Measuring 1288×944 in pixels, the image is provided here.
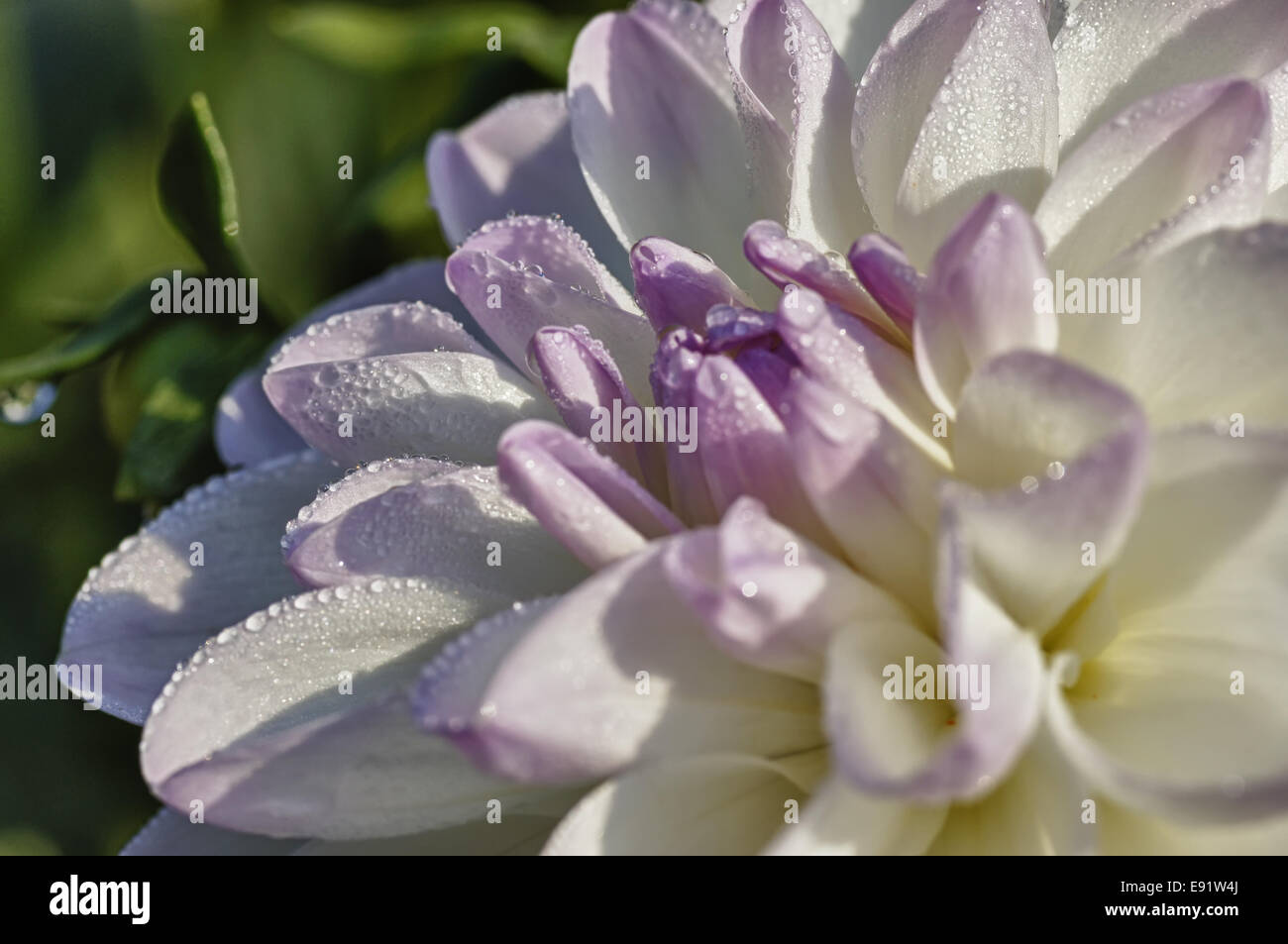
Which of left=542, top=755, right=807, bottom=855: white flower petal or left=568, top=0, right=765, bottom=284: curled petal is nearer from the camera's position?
left=542, top=755, right=807, bottom=855: white flower petal

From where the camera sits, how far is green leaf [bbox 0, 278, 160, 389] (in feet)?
4.52

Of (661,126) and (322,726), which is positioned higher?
(661,126)

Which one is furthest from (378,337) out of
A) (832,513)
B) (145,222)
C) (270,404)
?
(145,222)

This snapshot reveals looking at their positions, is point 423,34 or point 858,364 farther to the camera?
point 423,34

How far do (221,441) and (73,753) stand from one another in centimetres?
49

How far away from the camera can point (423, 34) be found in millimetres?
1610

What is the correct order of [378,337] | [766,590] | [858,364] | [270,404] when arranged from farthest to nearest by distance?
[270,404], [378,337], [858,364], [766,590]

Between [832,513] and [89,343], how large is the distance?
3.05 feet

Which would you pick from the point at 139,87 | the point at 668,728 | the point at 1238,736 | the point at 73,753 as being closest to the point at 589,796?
→ the point at 668,728

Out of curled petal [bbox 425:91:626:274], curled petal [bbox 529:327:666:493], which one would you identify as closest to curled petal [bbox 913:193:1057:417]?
curled petal [bbox 529:327:666:493]

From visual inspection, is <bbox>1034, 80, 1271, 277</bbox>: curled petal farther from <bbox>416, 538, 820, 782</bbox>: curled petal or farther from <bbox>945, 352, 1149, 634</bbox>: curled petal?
<bbox>416, 538, 820, 782</bbox>: curled petal

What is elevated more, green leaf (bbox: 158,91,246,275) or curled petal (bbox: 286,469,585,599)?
green leaf (bbox: 158,91,246,275)

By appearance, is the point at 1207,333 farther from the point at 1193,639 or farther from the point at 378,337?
the point at 378,337

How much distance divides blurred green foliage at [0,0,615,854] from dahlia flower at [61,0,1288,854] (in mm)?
425
